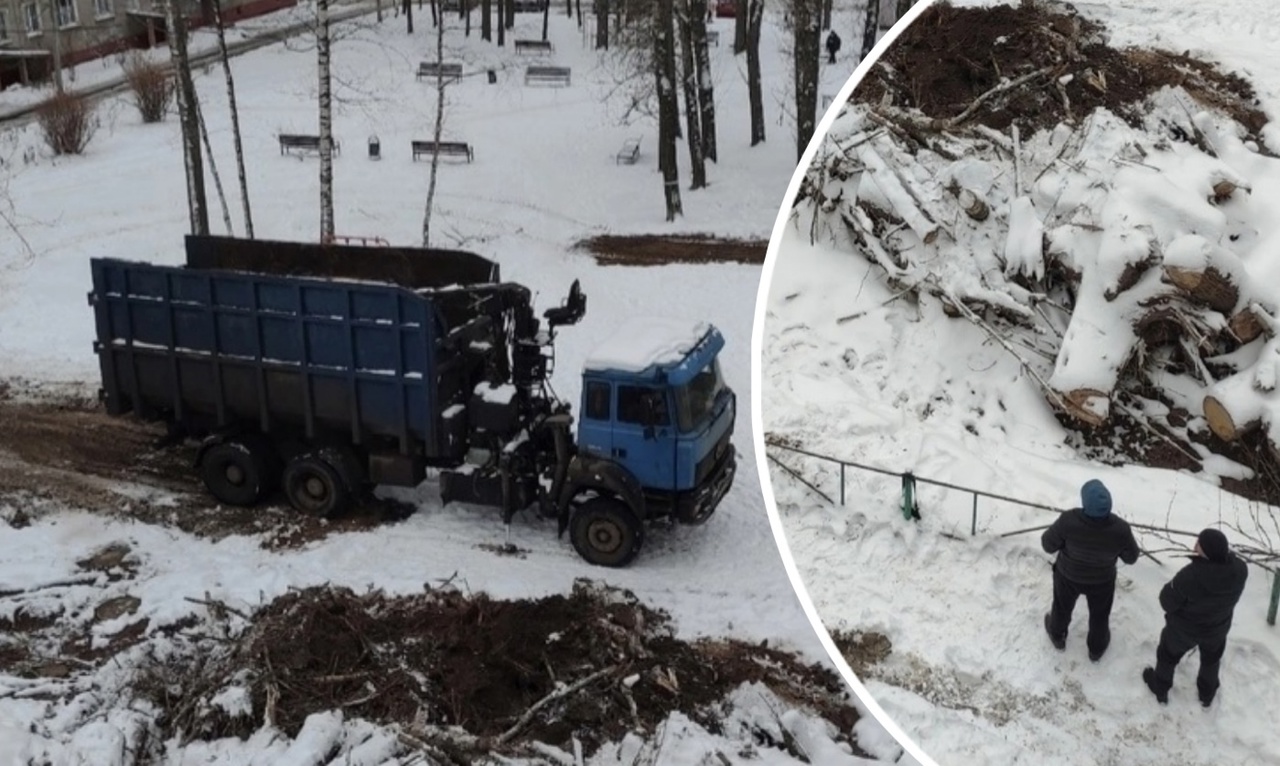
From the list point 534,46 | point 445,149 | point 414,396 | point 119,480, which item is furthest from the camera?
point 534,46

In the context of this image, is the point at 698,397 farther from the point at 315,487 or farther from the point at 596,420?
the point at 315,487

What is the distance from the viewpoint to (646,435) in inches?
392

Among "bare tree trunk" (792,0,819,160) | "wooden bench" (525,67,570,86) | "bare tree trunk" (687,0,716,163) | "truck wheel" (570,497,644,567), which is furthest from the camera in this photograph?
"wooden bench" (525,67,570,86)

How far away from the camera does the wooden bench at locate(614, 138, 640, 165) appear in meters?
27.2

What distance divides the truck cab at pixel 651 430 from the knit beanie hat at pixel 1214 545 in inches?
325

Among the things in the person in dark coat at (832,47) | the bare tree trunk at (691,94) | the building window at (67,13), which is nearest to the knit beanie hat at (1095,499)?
the bare tree trunk at (691,94)

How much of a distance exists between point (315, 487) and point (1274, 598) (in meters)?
10.5

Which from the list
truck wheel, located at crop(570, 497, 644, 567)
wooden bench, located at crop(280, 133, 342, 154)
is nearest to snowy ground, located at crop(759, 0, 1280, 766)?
truck wheel, located at crop(570, 497, 644, 567)

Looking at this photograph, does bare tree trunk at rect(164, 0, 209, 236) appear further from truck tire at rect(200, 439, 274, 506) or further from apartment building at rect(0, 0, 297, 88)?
apartment building at rect(0, 0, 297, 88)

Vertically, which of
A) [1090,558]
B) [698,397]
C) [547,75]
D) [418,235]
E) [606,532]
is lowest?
[606,532]

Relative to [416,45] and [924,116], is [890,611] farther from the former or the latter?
[416,45]

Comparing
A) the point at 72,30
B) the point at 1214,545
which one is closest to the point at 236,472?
the point at 1214,545

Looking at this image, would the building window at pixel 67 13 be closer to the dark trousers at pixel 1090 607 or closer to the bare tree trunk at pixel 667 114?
the bare tree trunk at pixel 667 114

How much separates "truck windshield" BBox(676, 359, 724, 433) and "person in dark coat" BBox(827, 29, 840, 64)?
79.9 ft
